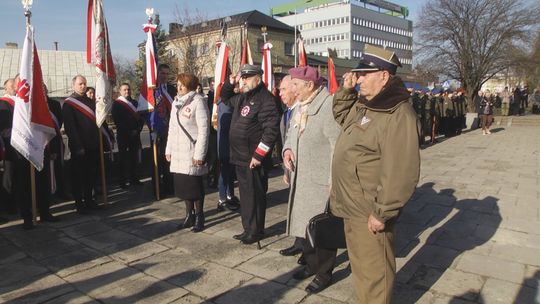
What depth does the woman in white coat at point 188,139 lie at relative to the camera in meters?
4.75

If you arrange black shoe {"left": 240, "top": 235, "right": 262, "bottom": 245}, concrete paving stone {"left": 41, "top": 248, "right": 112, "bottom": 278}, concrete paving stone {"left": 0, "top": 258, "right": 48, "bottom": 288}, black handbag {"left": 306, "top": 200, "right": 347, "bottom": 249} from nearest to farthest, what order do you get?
black handbag {"left": 306, "top": 200, "right": 347, "bottom": 249}, concrete paving stone {"left": 0, "top": 258, "right": 48, "bottom": 288}, concrete paving stone {"left": 41, "top": 248, "right": 112, "bottom": 278}, black shoe {"left": 240, "top": 235, "right": 262, "bottom": 245}

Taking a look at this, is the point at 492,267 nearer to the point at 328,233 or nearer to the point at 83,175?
the point at 328,233

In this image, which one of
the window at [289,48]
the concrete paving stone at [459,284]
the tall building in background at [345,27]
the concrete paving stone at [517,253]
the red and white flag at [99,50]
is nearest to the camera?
the concrete paving stone at [459,284]

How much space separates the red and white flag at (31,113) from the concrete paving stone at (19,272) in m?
1.41

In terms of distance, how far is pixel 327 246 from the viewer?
121 inches

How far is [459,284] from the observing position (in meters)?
3.59

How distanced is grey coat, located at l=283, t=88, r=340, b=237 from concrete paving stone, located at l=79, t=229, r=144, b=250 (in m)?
2.22

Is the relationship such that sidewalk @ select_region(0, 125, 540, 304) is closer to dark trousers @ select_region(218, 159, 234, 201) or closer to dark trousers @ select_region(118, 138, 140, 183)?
dark trousers @ select_region(218, 159, 234, 201)

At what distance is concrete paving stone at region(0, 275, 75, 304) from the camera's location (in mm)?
3363

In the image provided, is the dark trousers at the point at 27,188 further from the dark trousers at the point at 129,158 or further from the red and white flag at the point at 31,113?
the dark trousers at the point at 129,158

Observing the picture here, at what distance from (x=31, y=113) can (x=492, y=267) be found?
18.4ft

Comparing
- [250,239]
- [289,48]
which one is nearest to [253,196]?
[250,239]

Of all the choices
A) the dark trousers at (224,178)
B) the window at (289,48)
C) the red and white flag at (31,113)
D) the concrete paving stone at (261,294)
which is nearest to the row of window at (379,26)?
the window at (289,48)

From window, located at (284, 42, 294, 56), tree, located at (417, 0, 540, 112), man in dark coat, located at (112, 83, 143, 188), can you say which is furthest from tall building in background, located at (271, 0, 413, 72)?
man in dark coat, located at (112, 83, 143, 188)
